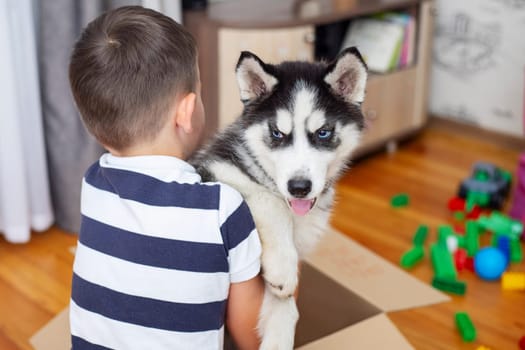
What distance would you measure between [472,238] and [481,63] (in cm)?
130

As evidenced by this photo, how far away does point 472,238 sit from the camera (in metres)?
2.34

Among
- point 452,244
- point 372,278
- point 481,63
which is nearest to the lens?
point 372,278

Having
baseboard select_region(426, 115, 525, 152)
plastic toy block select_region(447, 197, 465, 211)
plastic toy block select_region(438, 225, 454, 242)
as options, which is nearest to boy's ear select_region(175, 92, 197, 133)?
plastic toy block select_region(438, 225, 454, 242)

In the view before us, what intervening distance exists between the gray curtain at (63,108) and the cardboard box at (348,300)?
71 centimetres

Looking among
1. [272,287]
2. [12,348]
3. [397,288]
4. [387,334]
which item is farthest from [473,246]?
[12,348]

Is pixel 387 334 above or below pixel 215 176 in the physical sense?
below

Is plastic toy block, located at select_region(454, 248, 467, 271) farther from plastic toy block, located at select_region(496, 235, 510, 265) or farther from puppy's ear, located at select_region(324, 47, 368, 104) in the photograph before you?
puppy's ear, located at select_region(324, 47, 368, 104)

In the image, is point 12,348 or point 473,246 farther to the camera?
point 473,246

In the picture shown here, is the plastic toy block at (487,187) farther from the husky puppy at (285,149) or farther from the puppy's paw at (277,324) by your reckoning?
the puppy's paw at (277,324)

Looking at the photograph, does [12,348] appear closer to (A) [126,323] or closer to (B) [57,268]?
(B) [57,268]

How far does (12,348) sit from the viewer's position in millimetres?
1811

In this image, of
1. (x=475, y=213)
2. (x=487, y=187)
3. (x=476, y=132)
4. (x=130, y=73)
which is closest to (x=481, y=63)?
(x=476, y=132)

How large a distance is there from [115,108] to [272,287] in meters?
0.48

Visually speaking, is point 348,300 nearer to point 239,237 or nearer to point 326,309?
point 326,309
